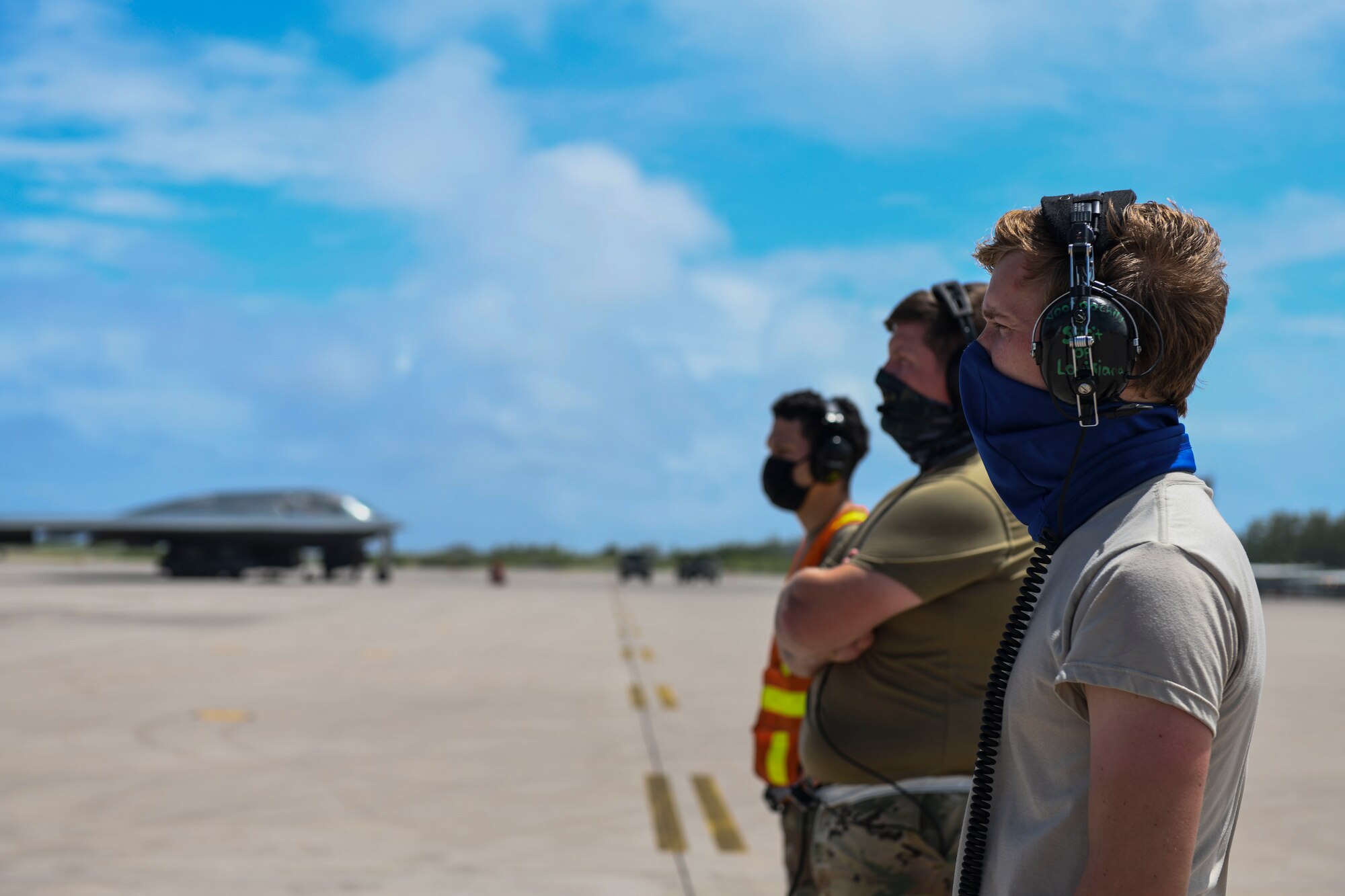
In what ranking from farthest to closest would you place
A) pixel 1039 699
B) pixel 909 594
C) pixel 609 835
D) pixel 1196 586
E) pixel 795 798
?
pixel 609 835
pixel 795 798
pixel 909 594
pixel 1039 699
pixel 1196 586

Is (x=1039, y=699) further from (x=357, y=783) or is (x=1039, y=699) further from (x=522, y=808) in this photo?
(x=357, y=783)

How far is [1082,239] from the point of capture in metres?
1.57

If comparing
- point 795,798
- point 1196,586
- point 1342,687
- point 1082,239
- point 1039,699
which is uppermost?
point 1082,239

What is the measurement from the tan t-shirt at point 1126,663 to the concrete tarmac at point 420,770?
15.7 ft

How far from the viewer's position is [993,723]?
1.63m

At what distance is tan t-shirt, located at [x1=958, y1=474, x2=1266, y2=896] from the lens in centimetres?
137

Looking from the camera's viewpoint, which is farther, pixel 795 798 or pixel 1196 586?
pixel 795 798

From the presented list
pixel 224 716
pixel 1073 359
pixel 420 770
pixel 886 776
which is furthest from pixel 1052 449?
pixel 224 716

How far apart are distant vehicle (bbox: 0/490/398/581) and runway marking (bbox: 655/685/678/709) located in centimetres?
3944

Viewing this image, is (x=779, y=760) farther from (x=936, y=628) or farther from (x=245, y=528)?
(x=245, y=528)

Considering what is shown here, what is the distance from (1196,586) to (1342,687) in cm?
1637

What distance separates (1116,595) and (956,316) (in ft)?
5.66

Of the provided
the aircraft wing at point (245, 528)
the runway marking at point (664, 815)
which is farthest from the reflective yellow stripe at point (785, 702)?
the aircraft wing at point (245, 528)

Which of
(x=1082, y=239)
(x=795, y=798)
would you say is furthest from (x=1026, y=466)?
(x=795, y=798)
